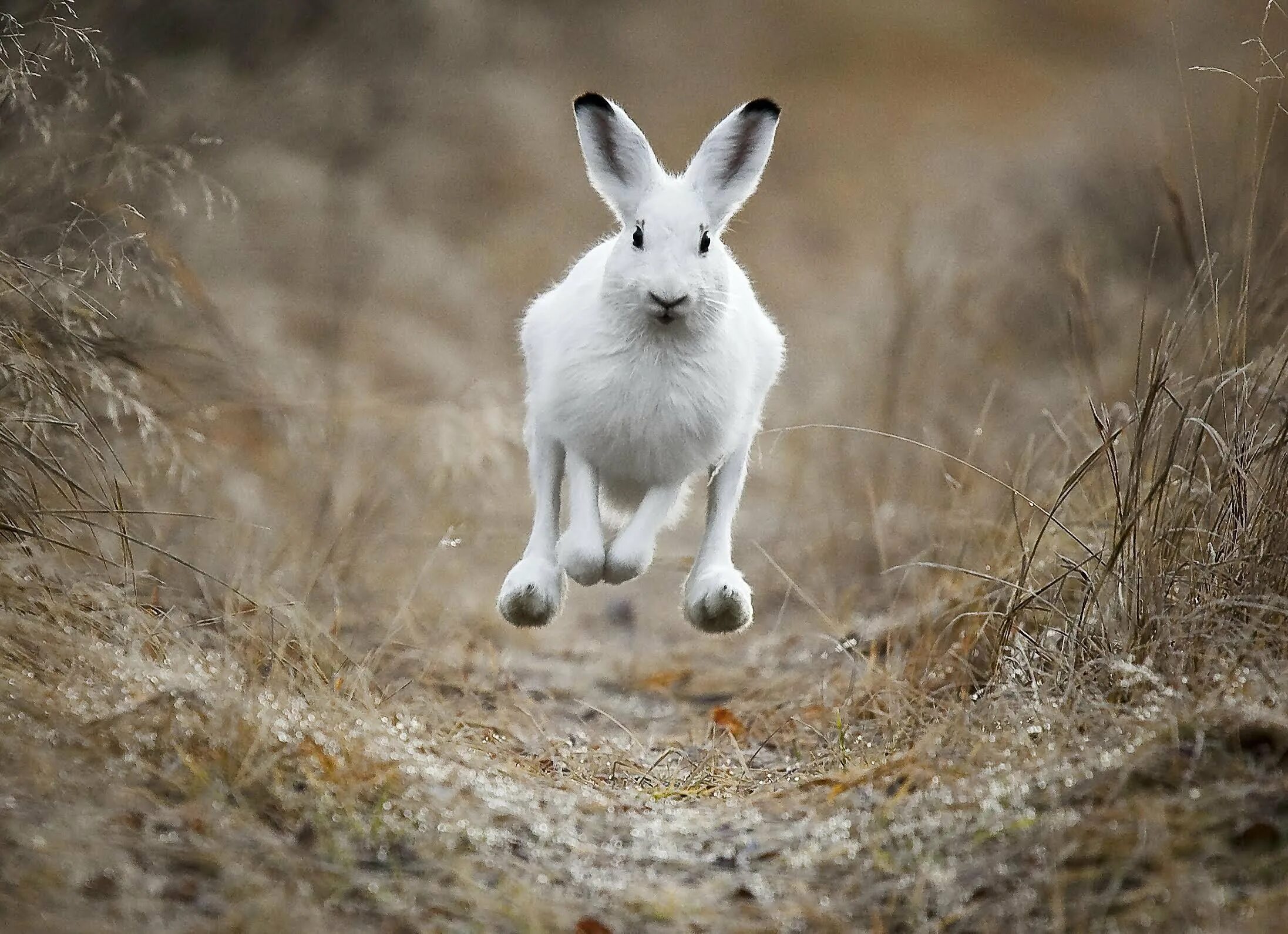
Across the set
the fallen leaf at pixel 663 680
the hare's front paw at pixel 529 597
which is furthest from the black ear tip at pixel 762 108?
the fallen leaf at pixel 663 680

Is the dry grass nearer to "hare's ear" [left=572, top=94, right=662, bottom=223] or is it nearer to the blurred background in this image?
the blurred background

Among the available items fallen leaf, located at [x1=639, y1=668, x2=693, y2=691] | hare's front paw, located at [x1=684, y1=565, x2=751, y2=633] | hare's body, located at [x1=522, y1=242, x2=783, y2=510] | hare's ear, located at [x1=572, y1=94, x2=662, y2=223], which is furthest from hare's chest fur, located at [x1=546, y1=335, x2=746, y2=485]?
fallen leaf, located at [x1=639, y1=668, x2=693, y2=691]

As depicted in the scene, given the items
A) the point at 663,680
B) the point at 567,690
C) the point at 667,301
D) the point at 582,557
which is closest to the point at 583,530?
the point at 582,557

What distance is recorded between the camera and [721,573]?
163 inches

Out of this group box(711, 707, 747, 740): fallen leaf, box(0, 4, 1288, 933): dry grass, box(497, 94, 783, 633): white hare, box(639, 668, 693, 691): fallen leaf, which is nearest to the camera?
box(0, 4, 1288, 933): dry grass

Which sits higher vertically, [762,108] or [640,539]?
[762,108]

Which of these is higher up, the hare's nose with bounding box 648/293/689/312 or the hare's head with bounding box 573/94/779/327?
the hare's head with bounding box 573/94/779/327

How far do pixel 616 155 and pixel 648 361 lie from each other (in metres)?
0.68

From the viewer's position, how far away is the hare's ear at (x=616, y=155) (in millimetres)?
4039

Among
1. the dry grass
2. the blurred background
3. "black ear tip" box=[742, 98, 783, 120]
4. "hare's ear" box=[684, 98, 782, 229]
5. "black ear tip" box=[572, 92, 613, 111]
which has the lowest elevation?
the dry grass

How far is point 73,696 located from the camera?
3115 mm

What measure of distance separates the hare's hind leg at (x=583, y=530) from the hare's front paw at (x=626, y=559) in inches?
1.3

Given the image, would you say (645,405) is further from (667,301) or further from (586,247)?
(586,247)

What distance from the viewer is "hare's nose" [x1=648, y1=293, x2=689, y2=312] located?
3803 millimetres
